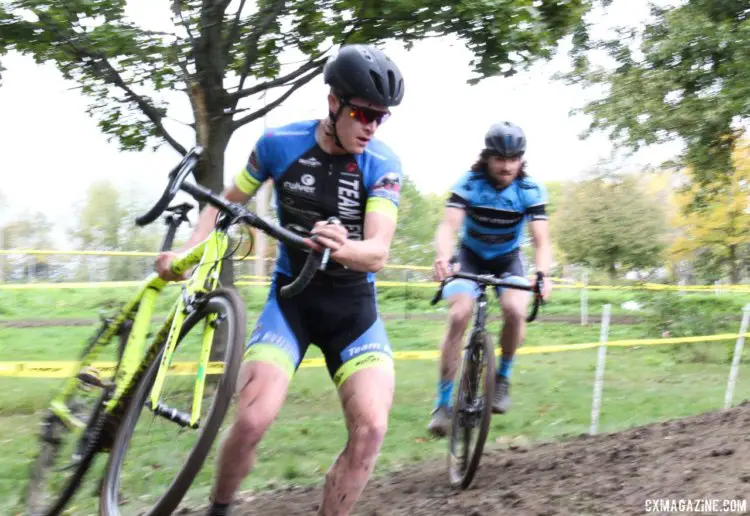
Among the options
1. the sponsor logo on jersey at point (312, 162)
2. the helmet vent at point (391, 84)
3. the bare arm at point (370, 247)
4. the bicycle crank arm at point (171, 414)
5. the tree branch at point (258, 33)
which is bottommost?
the bicycle crank arm at point (171, 414)

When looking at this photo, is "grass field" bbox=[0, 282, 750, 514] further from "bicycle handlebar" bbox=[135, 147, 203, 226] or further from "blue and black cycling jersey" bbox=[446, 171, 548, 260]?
"blue and black cycling jersey" bbox=[446, 171, 548, 260]

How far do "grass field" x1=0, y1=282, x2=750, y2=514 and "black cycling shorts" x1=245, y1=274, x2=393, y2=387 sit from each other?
665mm

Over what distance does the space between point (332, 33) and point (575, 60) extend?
420 inches

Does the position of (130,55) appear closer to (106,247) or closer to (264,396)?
(264,396)

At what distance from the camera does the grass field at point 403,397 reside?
6.39m

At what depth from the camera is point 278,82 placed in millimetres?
8680

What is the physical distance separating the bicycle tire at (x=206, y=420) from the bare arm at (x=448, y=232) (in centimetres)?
243

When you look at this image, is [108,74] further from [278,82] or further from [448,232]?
[448,232]

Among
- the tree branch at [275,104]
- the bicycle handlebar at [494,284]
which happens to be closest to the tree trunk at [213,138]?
the tree branch at [275,104]

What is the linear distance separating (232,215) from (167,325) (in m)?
0.59

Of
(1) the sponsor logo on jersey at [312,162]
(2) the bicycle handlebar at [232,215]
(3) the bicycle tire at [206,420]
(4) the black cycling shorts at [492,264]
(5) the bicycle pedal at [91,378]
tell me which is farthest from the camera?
(4) the black cycling shorts at [492,264]

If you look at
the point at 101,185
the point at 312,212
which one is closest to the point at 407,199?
the point at 101,185

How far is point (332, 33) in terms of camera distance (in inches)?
318

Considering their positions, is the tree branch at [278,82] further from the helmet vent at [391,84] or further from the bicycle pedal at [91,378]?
the helmet vent at [391,84]
